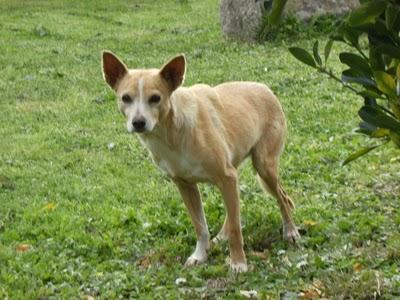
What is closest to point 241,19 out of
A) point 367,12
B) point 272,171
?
point 272,171

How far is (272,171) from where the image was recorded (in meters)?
6.87

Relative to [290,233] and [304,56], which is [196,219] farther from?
[304,56]

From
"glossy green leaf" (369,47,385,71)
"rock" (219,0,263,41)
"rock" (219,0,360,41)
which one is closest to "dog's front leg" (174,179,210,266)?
"glossy green leaf" (369,47,385,71)

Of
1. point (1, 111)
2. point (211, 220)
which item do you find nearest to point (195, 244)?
point (211, 220)

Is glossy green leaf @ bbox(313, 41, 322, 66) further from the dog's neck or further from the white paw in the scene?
the white paw

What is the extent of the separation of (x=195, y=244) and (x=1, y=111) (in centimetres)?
622

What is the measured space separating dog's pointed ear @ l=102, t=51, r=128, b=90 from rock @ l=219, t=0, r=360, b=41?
10.5 metres

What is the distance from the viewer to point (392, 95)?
2.90 m

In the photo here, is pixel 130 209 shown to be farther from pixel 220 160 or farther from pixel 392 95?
pixel 392 95

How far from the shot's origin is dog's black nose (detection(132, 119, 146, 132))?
5.77m

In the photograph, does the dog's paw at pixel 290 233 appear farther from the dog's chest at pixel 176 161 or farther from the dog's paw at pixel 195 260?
the dog's chest at pixel 176 161

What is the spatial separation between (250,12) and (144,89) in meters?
10.9

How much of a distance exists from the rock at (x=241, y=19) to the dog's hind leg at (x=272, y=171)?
31.2 ft

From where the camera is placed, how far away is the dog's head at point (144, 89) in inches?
229
